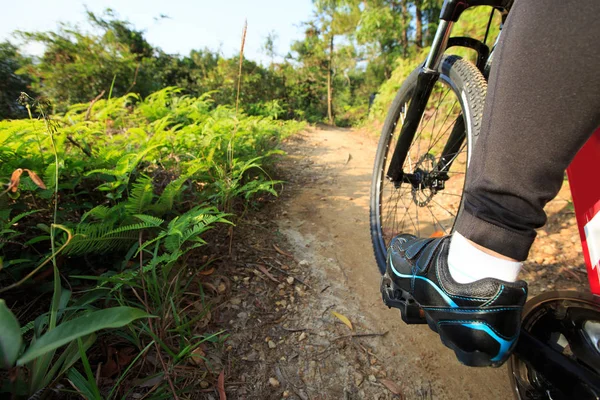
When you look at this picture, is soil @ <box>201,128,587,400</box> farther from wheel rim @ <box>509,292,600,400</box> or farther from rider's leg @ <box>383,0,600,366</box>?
rider's leg @ <box>383,0,600,366</box>

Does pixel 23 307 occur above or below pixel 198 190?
below

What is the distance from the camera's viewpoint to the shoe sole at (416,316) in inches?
28.6

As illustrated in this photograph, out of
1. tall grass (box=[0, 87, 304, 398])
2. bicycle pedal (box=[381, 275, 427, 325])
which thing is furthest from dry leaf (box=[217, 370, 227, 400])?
bicycle pedal (box=[381, 275, 427, 325])

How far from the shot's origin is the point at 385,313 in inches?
57.7

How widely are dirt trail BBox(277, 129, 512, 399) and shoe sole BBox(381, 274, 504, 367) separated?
419mm

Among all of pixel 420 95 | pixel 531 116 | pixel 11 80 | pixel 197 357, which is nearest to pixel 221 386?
pixel 197 357

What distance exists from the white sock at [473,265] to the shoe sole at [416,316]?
185mm

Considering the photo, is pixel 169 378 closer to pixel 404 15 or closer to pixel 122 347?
pixel 122 347

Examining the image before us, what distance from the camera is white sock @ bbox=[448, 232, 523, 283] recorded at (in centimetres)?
69

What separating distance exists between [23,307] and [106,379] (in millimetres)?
484

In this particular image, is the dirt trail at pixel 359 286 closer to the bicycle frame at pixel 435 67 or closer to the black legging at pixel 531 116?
the bicycle frame at pixel 435 67

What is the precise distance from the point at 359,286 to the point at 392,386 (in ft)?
1.88

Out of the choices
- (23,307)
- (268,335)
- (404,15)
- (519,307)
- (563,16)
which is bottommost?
(268,335)

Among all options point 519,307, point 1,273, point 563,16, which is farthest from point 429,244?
point 1,273
